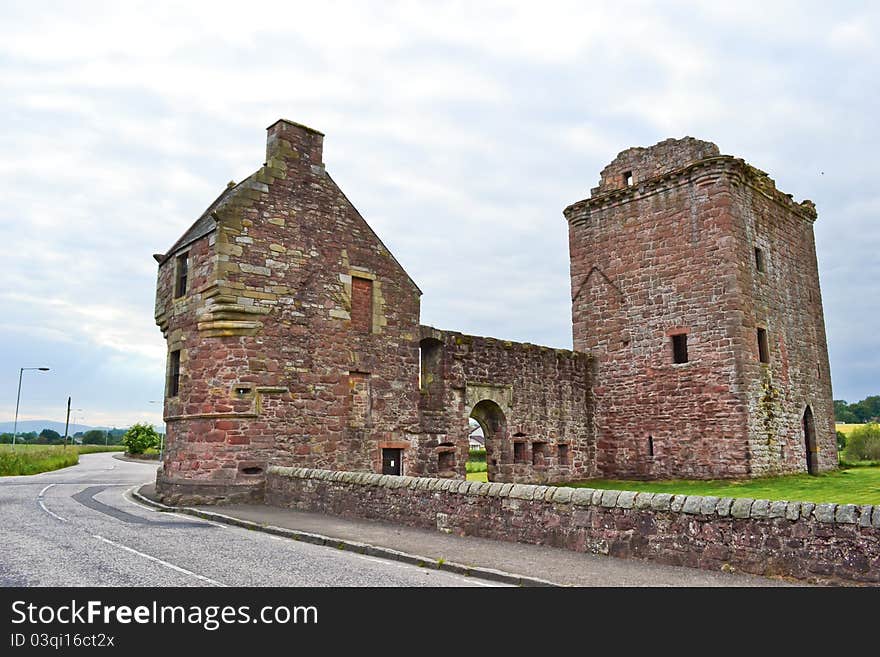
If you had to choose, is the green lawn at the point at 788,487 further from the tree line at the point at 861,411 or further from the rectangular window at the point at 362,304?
the tree line at the point at 861,411

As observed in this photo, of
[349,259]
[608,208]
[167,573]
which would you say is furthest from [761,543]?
[608,208]

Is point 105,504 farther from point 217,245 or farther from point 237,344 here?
point 217,245

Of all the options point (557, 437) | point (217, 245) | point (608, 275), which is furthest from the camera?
point (608, 275)

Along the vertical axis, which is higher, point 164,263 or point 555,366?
point 164,263

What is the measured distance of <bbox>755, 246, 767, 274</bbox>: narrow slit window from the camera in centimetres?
2188

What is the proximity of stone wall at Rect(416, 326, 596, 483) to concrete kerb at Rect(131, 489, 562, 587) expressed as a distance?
6.92 meters

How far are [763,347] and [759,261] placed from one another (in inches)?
115

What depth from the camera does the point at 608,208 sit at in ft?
79.3

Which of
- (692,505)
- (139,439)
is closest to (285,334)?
(692,505)

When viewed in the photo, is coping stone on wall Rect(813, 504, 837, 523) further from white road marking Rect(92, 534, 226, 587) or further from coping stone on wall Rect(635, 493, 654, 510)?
white road marking Rect(92, 534, 226, 587)

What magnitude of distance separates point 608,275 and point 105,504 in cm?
1746

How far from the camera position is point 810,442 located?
75.8ft

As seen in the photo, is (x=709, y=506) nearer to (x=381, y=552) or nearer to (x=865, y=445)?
(x=381, y=552)

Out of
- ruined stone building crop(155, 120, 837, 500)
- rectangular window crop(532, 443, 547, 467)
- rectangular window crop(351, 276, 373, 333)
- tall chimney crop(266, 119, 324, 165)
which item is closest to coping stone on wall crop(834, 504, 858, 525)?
ruined stone building crop(155, 120, 837, 500)
